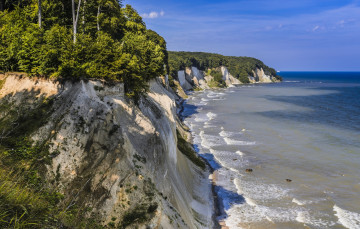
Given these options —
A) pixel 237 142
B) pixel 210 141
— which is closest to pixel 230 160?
pixel 237 142

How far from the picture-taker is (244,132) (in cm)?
5128

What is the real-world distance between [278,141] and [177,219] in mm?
35295

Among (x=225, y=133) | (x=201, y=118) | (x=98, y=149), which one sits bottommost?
(x=225, y=133)

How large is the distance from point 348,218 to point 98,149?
22495 millimetres

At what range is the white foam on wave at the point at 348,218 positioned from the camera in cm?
2139

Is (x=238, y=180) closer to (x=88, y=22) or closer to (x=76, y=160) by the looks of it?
(x=76, y=160)

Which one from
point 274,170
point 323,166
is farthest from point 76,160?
point 323,166

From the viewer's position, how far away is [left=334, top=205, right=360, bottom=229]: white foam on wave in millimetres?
21391

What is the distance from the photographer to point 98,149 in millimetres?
13258

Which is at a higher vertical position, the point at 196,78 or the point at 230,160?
the point at 196,78

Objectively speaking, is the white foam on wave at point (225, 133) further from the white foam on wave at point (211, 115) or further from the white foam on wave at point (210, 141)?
the white foam on wave at point (211, 115)

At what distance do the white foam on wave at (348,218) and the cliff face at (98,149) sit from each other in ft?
53.6

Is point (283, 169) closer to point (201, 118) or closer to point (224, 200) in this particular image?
point (224, 200)

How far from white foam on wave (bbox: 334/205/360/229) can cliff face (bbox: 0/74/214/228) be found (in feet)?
53.6
